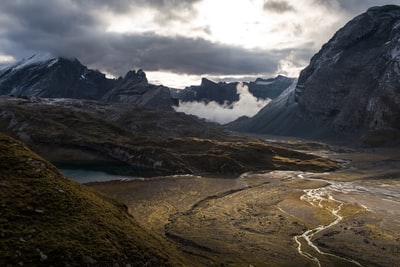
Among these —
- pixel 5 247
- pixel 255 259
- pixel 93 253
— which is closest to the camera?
pixel 5 247

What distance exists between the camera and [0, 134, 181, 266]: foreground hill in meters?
37.2

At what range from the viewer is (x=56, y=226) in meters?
41.5

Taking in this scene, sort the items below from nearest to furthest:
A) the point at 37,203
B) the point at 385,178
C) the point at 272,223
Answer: the point at 37,203 < the point at 272,223 < the point at 385,178

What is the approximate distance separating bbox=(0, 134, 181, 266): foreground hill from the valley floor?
14282mm

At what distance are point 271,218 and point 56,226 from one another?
2484 inches

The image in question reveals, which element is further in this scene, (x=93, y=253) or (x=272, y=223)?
(x=272, y=223)

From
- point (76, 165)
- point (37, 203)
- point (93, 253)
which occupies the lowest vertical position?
point (76, 165)

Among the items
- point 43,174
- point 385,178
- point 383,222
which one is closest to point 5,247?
point 43,174

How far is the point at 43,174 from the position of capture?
5069 cm

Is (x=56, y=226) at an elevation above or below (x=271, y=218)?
above

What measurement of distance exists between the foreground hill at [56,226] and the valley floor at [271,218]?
14.3 m

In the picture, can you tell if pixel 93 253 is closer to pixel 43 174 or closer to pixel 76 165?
pixel 43 174

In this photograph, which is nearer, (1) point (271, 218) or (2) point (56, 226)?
(2) point (56, 226)

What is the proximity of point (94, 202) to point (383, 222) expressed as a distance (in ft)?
233
